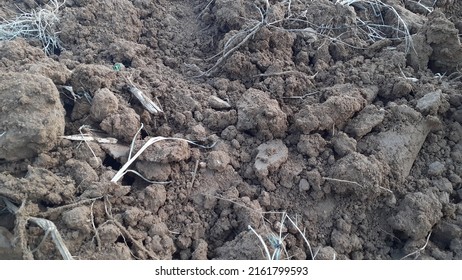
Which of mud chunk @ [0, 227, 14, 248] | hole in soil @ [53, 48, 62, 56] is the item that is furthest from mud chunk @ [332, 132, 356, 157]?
hole in soil @ [53, 48, 62, 56]

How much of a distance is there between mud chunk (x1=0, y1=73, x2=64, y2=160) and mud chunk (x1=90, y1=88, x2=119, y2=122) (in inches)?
6.2

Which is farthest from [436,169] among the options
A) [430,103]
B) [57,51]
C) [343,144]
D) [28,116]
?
[57,51]

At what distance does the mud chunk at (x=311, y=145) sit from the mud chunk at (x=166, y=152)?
0.51 meters

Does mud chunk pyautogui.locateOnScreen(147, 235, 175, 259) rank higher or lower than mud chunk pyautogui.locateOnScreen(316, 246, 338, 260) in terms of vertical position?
higher

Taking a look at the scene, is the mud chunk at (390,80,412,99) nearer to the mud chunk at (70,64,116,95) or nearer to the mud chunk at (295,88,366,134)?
the mud chunk at (295,88,366,134)

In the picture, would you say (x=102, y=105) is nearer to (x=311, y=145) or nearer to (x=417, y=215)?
(x=311, y=145)

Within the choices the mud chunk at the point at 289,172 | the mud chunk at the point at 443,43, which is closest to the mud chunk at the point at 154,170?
the mud chunk at the point at 289,172

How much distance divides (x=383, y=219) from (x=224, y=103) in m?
0.90

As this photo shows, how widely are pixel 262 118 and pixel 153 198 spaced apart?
61 cm

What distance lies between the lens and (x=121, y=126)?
1.97m

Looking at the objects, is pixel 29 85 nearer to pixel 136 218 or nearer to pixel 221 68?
pixel 136 218

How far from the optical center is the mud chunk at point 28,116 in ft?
5.80

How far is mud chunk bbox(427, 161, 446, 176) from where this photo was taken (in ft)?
6.53
